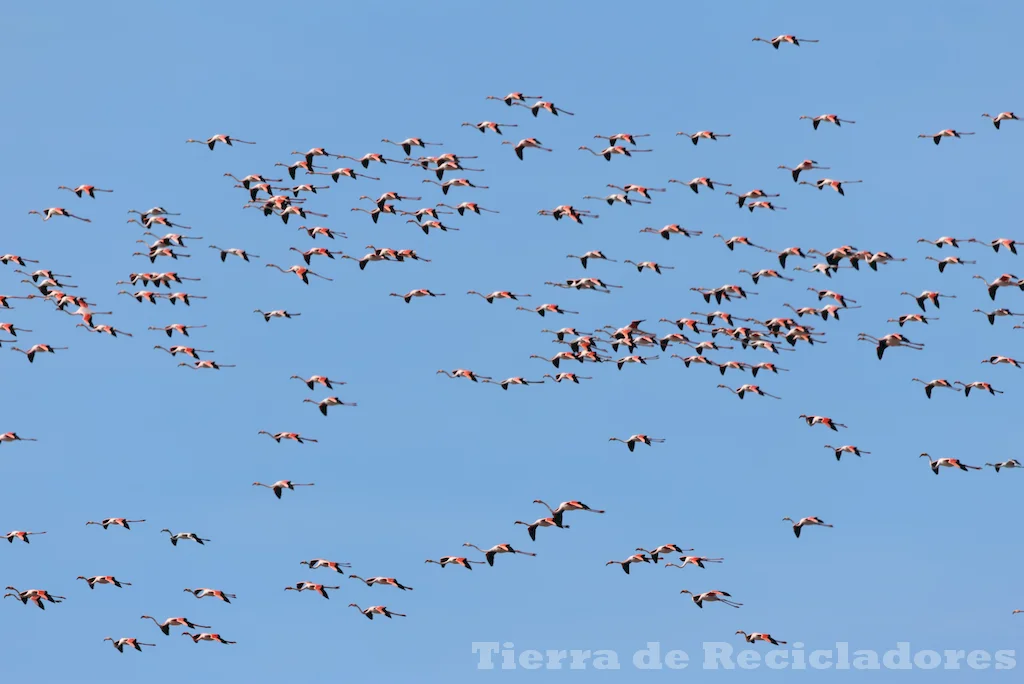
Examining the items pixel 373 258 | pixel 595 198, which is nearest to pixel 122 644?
pixel 373 258

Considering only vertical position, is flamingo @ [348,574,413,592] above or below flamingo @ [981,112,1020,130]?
below

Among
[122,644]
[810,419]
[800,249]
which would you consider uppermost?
[800,249]

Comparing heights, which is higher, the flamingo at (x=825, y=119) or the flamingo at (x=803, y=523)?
the flamingo at (x=825, y=119)

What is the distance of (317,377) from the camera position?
166 m

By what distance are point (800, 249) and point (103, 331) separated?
164ft

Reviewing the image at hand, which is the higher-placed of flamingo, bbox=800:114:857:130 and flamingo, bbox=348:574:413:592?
flamingo, bbox=800:114:857:130

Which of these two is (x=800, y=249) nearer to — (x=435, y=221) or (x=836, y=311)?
(x=836, y=311)

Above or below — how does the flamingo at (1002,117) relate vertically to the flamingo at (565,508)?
above

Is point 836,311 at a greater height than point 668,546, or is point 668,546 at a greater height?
point 836,311

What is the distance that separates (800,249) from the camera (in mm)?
166875

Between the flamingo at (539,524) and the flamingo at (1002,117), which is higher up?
the flamingo at (1002,117)

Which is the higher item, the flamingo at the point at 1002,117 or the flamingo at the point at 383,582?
the flamingo at the point at 1002,117

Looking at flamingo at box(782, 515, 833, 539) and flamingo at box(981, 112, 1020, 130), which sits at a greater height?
flamingo at box(981, 112, 1020, 130)

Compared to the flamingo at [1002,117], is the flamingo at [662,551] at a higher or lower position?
lower
